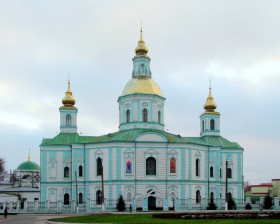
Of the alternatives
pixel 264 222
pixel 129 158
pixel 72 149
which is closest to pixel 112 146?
pixel 129 158

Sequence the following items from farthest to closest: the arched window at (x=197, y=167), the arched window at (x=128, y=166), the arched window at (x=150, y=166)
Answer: the arched window at (x=197, y=167) → the arched window at (x=150, y=166) → the arched window at (x=128, y=166)

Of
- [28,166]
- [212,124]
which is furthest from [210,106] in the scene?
[28,166]

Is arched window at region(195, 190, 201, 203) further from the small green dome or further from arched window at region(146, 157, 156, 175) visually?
the small green dome

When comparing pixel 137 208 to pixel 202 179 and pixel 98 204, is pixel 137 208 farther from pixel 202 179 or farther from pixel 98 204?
pixel 202 179

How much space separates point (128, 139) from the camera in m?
57.6

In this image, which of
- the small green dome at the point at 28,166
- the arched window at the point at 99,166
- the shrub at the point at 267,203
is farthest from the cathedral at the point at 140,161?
the small green dome at the point at 28,166

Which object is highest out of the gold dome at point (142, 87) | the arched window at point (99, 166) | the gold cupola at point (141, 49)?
the gold cupola at point (141, 49)

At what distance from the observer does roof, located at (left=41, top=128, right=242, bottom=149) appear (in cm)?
5797

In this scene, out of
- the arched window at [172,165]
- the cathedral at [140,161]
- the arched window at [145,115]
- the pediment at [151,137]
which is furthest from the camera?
the arched window at [145,115]

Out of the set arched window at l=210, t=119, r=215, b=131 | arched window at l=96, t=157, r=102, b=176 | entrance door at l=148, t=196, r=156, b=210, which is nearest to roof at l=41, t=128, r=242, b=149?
arched window at l=210, t=119, r=215, b=131

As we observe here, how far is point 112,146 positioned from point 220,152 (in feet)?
48.4

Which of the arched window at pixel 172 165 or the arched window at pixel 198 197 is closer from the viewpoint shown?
the arched window at pixel 172 165

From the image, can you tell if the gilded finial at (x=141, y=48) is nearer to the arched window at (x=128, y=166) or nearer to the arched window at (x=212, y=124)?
the arched window at (x=212, y=124)

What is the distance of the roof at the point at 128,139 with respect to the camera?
2282 inches
